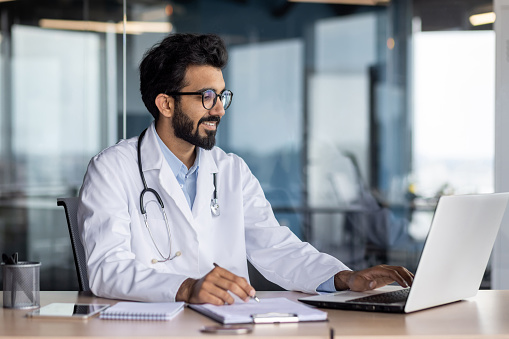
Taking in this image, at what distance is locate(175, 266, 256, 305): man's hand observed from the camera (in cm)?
169

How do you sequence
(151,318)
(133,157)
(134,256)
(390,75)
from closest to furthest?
(151,318) → (134,256) → (133,157) → (390,75)

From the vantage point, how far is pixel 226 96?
7.79 ft

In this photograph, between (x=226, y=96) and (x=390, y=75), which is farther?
(x=390, y=75)

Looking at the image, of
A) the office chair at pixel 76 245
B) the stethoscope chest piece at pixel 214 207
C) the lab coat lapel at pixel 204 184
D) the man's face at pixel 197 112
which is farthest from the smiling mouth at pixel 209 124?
the office chair at pixel 76 245

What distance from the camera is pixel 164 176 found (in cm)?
229

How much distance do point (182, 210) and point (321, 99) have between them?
251 centimetres

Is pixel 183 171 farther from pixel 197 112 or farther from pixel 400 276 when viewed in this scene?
pixel 400 276

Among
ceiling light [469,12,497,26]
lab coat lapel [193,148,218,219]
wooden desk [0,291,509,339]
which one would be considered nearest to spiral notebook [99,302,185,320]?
wooden desk [0,291,509,339]

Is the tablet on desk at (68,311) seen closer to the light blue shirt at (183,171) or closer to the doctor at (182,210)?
the doctor at (182,210)

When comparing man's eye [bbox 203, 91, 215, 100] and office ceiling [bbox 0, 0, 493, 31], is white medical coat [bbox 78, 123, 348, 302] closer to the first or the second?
man's eye [bbox 203, 91, 215, 100]

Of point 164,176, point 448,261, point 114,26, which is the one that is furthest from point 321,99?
point 448,261

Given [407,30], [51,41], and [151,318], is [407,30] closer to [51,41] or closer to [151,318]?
[51,41]

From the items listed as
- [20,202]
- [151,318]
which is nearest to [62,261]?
[20,202]

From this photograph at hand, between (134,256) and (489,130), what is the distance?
10.5ft
